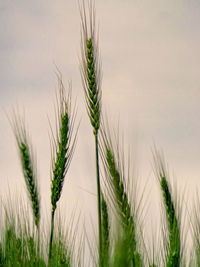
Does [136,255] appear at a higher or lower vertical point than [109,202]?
lower

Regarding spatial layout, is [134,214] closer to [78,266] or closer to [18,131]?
[78,266]

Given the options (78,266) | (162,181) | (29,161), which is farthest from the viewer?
(29,161)

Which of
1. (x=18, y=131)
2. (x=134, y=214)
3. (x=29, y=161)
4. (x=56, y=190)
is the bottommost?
(x=134, y=214)

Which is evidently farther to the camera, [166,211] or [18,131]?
[18,131]

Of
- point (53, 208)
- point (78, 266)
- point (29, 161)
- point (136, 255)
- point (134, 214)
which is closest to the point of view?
point (134, 214)

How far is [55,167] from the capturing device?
230 centimetres

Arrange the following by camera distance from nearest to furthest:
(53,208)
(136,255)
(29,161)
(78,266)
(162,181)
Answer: (136,255) → (53,208) → (78,266) → (162,181) → (29,161)

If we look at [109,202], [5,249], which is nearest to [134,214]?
[109,202]

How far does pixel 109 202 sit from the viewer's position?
1961mm

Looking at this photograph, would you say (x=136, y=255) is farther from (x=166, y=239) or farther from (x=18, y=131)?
(x=18, y=131)

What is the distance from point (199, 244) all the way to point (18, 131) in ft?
4.20

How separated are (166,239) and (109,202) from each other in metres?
0.54

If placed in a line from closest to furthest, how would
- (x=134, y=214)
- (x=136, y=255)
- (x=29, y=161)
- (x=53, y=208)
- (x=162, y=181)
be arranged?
(x=134, y=214), (x=136, y=255), (x=53, y=208), (x=162, y=181), (x=29, y=161)

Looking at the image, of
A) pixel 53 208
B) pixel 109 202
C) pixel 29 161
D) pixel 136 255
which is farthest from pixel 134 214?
pixel 29 161
